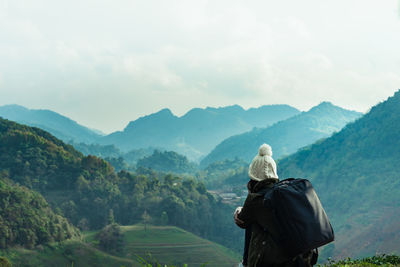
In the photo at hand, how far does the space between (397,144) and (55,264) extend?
46.0 metres

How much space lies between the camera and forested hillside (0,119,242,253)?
48688mm

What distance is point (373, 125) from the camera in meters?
63.5

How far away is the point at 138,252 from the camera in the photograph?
4222 centimetres

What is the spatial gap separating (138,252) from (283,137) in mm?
117963

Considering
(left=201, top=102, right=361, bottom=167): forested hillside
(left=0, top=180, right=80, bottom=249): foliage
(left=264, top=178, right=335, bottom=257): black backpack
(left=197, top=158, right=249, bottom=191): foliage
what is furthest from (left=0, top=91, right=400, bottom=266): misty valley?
(left=201, top=102, right=361, bottom=167): forested hillside

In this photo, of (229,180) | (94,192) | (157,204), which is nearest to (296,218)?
(94,192)

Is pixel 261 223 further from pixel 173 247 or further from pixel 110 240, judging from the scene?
pixel 173 247

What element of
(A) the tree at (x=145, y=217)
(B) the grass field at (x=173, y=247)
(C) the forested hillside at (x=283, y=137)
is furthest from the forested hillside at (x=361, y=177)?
(C) the forested hillside at (x=283, y=137)

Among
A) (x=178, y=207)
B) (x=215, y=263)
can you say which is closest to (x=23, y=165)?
(x=178, y=207)

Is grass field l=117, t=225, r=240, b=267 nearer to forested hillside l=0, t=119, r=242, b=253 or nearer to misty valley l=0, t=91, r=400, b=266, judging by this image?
misty valley l=0, t=91, r=400, b=266

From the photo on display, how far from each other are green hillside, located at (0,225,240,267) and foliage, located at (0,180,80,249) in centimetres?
102

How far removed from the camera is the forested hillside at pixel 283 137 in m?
146

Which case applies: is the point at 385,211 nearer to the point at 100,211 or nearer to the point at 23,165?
the point at 100,211

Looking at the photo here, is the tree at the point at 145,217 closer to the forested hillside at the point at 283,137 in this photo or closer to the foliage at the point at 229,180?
the foliage at the point at 229,180
